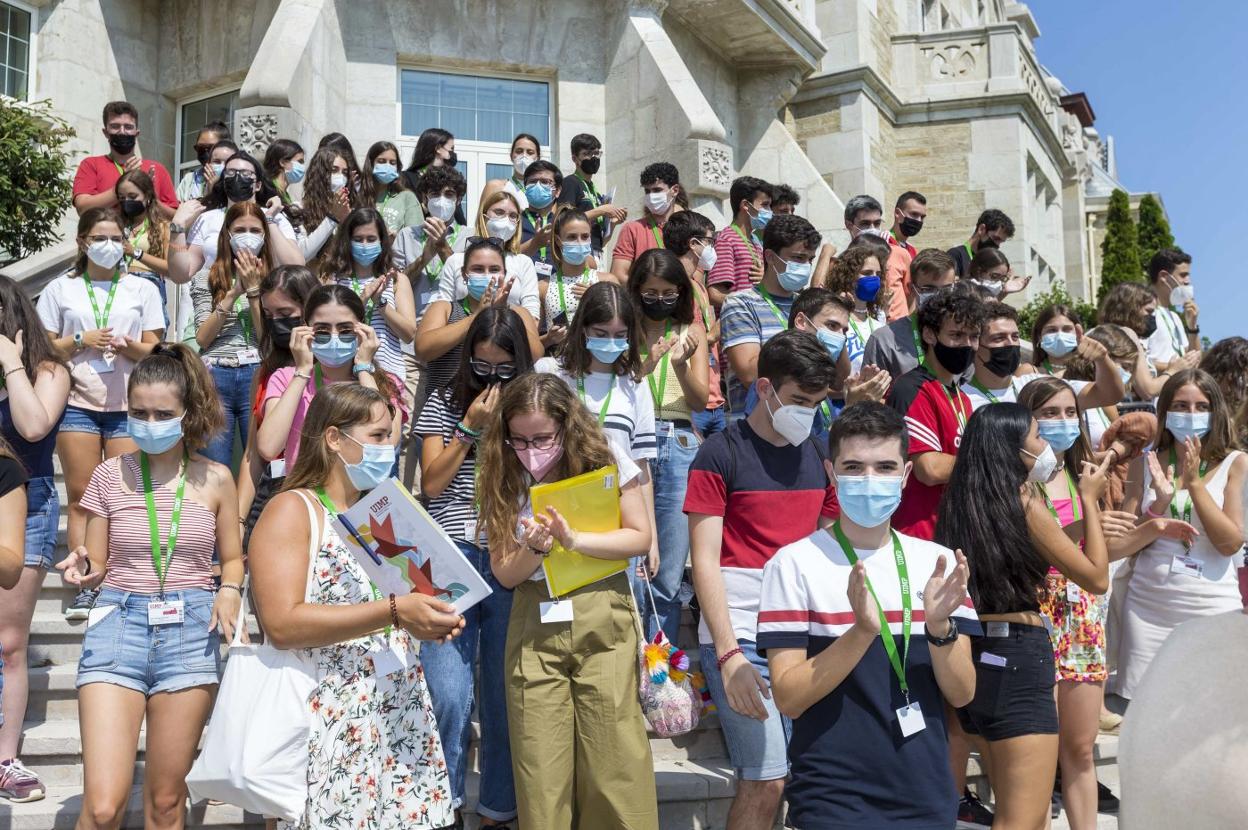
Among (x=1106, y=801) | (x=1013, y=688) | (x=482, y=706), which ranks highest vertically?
(x=1013, y=688)

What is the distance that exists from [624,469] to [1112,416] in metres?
4.56

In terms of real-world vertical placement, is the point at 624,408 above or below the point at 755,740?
above

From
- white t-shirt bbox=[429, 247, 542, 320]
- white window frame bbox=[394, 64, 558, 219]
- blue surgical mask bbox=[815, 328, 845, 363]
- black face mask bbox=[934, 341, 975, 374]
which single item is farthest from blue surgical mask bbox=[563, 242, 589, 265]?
white window frame bbox=[394, 64, 558, 219]

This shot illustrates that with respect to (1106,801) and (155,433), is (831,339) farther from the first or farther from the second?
(155,433)

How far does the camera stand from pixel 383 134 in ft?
43.4

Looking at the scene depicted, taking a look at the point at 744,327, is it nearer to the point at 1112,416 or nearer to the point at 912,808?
the point at 1112,416

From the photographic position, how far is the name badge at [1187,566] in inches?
241

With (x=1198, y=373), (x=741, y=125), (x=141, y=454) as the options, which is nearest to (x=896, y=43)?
(x=741, y=125)

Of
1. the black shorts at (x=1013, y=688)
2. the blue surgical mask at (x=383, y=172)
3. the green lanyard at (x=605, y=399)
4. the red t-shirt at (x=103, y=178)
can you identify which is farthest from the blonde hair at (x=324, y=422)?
the red t-shirt at (x=103, y=178)

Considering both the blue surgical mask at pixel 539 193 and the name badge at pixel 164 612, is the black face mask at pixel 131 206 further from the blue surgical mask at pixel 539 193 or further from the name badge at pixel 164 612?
Result: the name badge at pixel 164 612

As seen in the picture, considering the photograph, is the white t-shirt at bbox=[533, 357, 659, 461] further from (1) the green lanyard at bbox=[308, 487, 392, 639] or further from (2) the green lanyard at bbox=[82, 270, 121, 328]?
(2) the green lanyard at bbox=[82, 270, 121, 328]

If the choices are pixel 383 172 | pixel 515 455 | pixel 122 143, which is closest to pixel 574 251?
pixel 383 172

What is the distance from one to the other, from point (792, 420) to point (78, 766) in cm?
368

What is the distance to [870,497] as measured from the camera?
3607mm
